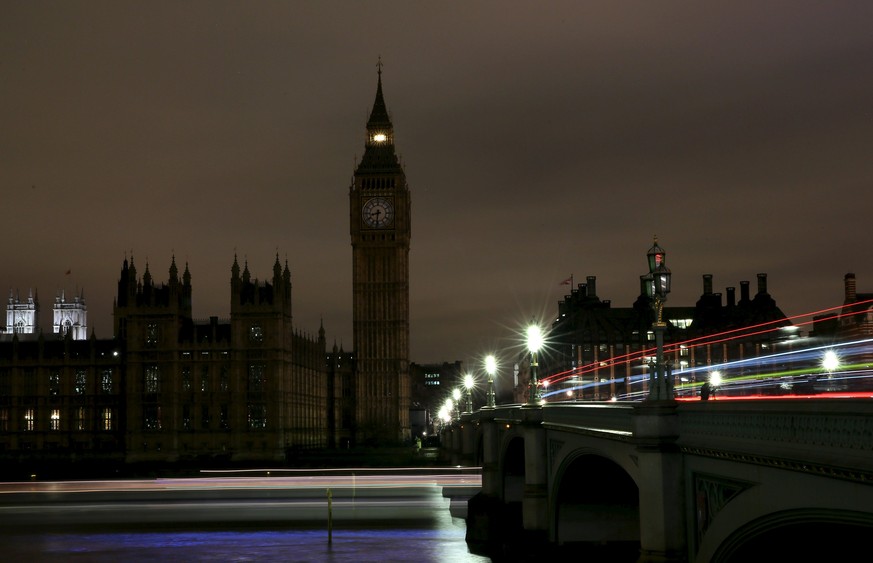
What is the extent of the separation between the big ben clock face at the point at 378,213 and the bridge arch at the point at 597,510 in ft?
378

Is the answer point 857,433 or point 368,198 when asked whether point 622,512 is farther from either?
point 368,198

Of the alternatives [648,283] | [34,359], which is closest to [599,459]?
[648,283]

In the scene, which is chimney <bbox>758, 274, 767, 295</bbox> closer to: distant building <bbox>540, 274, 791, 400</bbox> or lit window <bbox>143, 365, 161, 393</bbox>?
distant building <bbox>540, 274, 791, 400</bbox>

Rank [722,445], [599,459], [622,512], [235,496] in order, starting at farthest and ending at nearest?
[235,496]
[622,512]
[599,459]
[722,445]

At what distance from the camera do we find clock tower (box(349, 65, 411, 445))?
145 m

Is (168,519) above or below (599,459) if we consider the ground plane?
below

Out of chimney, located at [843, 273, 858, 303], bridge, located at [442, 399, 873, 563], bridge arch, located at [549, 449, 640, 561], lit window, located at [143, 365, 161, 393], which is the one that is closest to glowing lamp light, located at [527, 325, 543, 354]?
bridge arch, located at [549, 449, 640, 561]

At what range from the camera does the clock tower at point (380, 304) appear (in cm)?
14538

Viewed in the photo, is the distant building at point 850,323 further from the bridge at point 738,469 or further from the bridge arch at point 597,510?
the bridge at point 738,469

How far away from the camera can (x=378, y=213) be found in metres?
149

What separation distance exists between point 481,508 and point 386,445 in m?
87.7

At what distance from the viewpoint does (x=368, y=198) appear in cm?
15025

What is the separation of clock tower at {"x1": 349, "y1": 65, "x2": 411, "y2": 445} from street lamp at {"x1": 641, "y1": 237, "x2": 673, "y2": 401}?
12591 centimetres

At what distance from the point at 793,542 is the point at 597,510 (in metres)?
17.6
